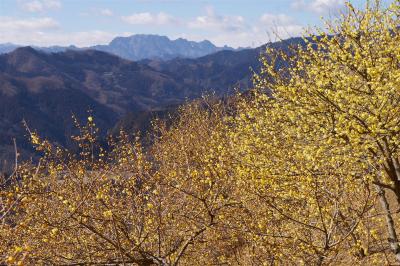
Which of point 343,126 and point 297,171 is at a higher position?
point 343,126

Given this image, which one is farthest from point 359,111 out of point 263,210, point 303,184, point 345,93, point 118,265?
point 118,265

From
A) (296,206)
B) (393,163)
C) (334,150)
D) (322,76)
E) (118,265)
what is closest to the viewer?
(118,265)

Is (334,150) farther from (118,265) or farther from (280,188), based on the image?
(118,265)

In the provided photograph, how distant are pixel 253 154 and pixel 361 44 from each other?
15.9 ft

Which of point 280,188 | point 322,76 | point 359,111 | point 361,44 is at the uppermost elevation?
point 361,44

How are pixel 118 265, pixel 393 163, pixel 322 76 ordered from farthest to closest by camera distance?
1. pixel 393 163
2. pixel 322 76
3. pixel 118 265

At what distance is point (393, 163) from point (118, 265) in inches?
352

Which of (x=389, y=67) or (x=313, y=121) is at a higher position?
(x=389, y=67)

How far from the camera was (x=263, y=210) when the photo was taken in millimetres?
13633

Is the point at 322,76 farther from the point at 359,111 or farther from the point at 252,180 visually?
the point at 252,180

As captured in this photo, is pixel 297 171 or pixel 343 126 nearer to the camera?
pixel 297 171

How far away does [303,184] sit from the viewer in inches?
450

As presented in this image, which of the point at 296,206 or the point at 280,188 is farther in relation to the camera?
the point at 296,206

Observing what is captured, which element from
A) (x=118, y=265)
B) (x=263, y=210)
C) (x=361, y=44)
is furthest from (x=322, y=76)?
(x=118, y=265)
